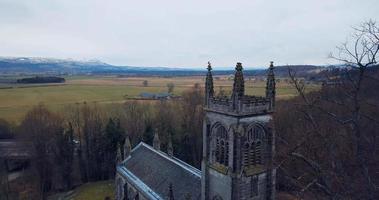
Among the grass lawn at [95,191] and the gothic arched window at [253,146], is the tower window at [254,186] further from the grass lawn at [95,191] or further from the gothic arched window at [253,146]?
the grass lawn at [95,191]

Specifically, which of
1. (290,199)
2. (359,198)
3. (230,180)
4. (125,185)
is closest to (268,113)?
(230,180)

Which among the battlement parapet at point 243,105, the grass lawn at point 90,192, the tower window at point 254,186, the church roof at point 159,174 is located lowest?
the grass lawn at point 90,192

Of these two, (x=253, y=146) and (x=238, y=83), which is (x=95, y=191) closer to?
(x=253, y=146)

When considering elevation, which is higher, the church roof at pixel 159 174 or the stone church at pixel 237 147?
the stone church at pixel 237 147

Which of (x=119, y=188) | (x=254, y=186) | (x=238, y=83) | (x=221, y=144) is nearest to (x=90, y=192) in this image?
(x=119, y=188)

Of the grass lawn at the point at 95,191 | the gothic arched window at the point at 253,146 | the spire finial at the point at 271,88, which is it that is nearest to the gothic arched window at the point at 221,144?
the gothic arched window at the point at 253,146

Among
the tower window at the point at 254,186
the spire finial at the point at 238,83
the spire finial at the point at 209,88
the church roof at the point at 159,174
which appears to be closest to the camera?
the spire finial at the point at 238,83

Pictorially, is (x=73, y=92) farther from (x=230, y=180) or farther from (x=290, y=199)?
(x=230, y=180)
